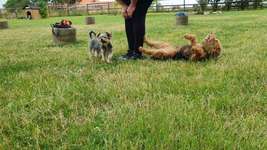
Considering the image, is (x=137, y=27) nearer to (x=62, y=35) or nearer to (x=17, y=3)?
(x=62, y=35)

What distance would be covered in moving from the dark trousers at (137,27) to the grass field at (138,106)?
0.79 meters

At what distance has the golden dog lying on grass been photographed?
5605 millimetres

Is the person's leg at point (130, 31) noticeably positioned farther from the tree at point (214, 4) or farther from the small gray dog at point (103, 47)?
the tree at point (214, 4)

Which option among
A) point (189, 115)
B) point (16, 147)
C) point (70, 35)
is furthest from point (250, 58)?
point (70, 35)

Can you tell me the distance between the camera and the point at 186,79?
432 cm

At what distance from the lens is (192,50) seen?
18.4 feet

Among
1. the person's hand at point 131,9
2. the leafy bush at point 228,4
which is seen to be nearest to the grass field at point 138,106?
the person's hand at point 131,9

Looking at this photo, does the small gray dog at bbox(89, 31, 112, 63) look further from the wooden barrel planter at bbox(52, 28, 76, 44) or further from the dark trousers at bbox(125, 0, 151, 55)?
the wooden barrel planter at bbox(52, 28, 76, 44)

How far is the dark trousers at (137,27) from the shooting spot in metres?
5.93

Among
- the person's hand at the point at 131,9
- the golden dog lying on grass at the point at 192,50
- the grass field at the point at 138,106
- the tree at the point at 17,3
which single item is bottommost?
the grass field at the point at 138,106

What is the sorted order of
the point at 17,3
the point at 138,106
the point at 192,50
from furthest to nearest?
the point at 17,3 → the point at 192,50 → the point at 138,106

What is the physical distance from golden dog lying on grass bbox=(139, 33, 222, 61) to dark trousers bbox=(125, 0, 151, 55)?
211mm

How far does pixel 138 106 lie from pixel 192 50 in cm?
253

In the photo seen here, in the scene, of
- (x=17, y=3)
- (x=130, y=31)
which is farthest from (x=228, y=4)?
(x=17, y=3)
